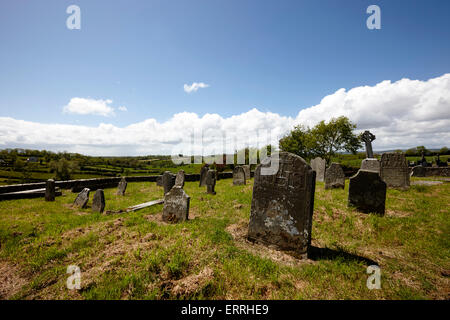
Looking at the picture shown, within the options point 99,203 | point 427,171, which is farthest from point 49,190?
point 427,171

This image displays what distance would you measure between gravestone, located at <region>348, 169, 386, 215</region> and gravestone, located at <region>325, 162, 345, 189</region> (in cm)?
349

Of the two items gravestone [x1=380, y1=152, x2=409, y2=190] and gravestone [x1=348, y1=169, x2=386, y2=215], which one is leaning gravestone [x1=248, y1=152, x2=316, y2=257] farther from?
gravestone [x1=380, y1=152, x2=409, y2=190]

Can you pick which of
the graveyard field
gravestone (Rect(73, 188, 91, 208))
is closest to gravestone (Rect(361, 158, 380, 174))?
the graveyard field

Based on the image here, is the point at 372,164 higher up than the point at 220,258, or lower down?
higher up

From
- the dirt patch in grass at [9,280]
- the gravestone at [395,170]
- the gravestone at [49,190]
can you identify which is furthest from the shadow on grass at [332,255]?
the gravestone at [49,190]

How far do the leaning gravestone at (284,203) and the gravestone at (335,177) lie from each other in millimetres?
7101

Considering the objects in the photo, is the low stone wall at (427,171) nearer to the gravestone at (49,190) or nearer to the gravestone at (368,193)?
the gravestone at (368,193)

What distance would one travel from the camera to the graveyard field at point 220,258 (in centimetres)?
281

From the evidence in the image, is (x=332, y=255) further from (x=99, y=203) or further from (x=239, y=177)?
(x=239, y=177)

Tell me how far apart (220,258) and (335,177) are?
8.89 metres

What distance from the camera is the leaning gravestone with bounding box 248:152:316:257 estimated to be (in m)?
3.86

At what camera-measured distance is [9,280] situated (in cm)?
328

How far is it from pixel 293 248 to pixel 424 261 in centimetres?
268
